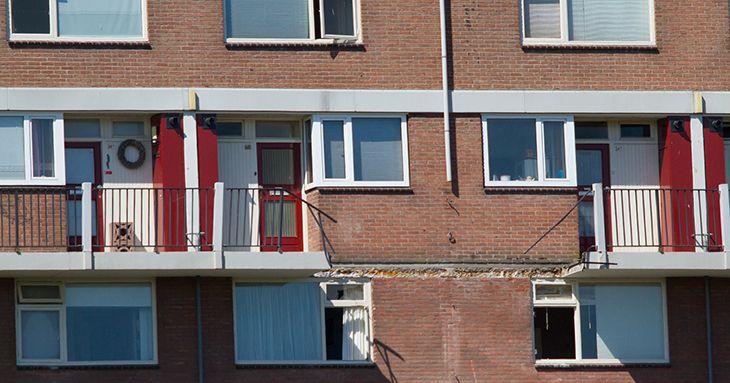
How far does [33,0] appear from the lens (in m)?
31.0

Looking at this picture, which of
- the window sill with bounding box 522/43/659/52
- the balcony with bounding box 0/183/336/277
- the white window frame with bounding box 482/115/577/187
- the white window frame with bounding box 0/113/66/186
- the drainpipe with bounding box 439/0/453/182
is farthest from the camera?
the window sill with bounding box 522/43/659/52

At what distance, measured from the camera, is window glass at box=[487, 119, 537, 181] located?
31.9 m

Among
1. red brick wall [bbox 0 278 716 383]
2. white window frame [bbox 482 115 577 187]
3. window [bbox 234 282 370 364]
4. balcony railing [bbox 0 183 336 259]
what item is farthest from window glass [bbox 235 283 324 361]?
white window frame [bbox 482 115 577 187]

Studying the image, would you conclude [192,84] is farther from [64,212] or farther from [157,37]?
[64,212]

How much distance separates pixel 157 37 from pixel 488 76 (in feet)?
17.4

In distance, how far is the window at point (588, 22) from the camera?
32406mm

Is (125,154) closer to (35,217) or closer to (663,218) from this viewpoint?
(35,217)

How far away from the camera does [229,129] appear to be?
104ft

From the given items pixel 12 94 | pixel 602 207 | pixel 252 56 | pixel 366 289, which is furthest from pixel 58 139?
pixel 602 207

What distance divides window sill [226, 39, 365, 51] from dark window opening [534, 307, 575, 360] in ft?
16.8

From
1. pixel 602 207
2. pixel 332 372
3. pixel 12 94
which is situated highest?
pixel 12 94

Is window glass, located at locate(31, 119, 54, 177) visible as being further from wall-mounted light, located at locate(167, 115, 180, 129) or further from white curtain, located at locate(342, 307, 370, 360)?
white curtain, located at locate(342, 307, 370, 360)

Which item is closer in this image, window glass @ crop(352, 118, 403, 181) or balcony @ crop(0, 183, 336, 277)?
balcony @ crop(0, 183, 336, 277)

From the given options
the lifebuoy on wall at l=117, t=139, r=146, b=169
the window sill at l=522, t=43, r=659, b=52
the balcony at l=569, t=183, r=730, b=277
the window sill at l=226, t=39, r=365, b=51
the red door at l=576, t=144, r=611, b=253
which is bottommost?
the balcony at l=569, t=183, r=730, b=277
